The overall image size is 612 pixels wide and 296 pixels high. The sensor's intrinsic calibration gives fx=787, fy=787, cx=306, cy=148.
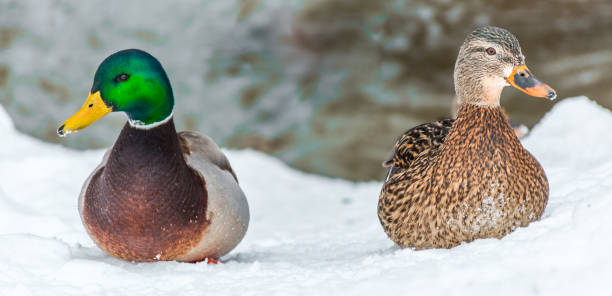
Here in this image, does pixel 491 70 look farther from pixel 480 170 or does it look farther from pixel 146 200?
pixel 146 200

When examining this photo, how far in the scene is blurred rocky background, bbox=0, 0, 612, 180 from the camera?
661 cm

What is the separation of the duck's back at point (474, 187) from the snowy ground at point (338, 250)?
85 mm

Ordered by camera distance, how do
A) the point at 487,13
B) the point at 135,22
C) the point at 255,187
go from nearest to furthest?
the point at 255,187 < the point at 487,13 < the point at 135,22

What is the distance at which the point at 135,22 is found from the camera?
7137mm

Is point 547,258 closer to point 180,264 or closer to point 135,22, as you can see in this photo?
point 180,264

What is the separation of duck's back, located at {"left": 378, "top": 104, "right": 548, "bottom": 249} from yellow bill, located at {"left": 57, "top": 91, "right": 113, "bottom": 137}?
1.32 meters

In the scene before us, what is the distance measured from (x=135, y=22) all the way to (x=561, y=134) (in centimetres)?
405

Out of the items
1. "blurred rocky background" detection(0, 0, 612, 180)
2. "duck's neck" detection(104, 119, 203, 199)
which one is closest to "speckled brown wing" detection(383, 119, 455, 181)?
"duck's neck" detection(104, 119, 203, 199)

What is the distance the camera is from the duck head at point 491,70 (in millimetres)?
2986

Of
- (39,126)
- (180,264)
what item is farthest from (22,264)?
(39,126)

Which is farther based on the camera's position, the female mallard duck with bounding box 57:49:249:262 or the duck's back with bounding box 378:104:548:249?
the female mallard duck with bounding box 57:49:249:262

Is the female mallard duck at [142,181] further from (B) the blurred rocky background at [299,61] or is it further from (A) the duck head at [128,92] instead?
(B) the blurred rocky background at [299,61]

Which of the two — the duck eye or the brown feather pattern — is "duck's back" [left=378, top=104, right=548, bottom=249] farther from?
the duck eye

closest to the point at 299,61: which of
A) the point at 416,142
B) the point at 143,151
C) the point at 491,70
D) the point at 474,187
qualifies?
the point at 416,142
